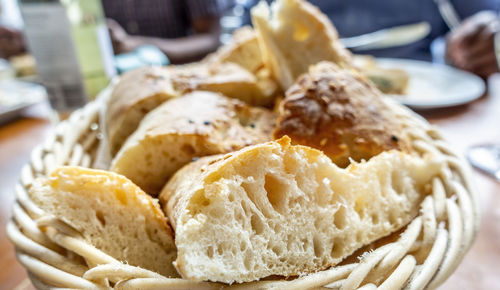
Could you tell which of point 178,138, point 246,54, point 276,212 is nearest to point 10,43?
point 246,54

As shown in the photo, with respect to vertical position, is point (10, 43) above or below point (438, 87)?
above

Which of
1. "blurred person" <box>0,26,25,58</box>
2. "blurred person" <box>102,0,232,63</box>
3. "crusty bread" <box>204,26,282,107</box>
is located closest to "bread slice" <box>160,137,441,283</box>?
"crusty bread" <box>204,26,282,107</box>

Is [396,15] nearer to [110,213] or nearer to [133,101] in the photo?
[133,101]

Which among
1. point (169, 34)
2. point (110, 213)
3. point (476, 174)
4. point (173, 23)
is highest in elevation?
point (173, 23)

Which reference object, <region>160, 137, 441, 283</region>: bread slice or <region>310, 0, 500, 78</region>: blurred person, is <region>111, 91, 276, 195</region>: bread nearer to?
<region>160, 137, 441, 283</region>: bread slice

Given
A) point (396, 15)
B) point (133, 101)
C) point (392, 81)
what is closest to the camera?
point (133, 101)

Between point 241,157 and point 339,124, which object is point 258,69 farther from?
point 241,157

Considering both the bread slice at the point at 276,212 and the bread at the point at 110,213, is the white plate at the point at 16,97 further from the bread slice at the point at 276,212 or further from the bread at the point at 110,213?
the bread slice at the point at 276,212
